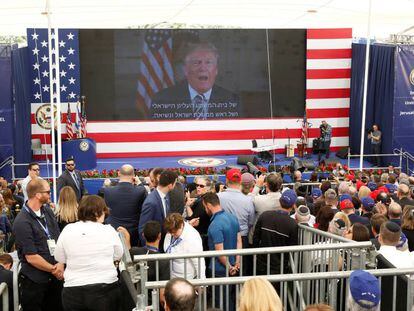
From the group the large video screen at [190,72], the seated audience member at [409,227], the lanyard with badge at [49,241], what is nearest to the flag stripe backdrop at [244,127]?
the large video screen at [190,72]

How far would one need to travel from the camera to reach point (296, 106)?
1784 cm

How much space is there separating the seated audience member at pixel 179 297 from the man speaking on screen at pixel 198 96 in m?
14.6

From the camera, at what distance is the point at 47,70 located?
54.7 ft

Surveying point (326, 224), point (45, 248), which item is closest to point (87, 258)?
point (45, 248)

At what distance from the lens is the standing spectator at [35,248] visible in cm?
431

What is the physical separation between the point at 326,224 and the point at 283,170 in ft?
28.5

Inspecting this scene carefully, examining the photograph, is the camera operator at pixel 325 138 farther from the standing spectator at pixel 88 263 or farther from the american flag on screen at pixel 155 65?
the standing spectator at pixel 88 263

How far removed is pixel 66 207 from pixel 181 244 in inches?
50.1

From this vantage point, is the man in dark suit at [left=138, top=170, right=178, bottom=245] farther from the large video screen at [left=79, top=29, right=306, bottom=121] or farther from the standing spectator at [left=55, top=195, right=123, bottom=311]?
the large video screen at [left=79, top=29, right=306, bottom=121]

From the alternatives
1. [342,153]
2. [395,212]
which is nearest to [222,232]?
[395,212]

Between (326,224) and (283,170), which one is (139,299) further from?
(283,170)

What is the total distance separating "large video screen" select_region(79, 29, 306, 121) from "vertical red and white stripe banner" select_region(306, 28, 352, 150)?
310mm

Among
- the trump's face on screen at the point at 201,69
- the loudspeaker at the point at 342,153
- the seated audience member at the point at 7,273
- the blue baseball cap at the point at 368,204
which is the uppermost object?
the trump's face on screen at the point at 201,69

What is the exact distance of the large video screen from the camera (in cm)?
1692
